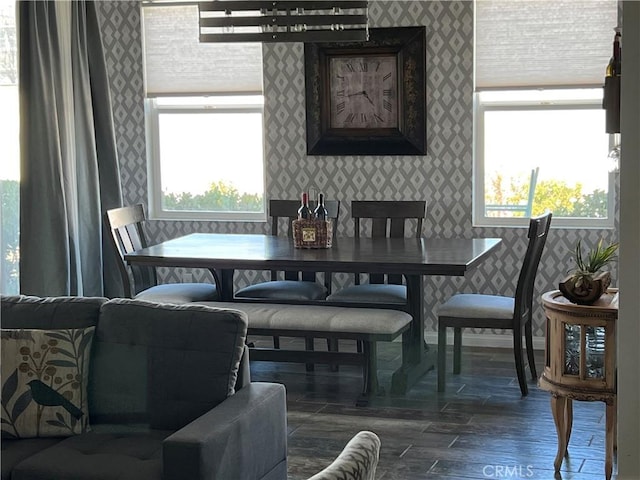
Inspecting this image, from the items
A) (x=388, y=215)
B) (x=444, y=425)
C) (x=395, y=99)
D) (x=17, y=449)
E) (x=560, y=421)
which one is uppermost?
(x=395, y=99)

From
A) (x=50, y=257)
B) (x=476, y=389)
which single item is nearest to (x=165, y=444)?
(x=476, y=389)

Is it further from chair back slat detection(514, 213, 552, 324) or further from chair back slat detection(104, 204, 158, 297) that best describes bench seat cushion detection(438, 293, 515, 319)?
chair back slat detection(104, 204, 158, 297)

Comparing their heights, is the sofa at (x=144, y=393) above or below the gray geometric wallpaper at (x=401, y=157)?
below

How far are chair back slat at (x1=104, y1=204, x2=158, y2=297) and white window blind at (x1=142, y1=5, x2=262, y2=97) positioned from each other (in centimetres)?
122

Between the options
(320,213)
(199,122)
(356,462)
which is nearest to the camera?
(356,462)

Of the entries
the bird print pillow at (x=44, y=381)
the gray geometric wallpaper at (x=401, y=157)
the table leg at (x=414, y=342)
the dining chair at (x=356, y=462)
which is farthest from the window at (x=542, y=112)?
the dining chair at (x=356, y=462)

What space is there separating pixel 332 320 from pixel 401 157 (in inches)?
72.0

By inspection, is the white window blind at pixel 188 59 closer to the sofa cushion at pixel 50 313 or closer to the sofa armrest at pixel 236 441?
the sofa cushion at pixel 50 313

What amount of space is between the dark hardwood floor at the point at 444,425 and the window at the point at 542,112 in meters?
1.16

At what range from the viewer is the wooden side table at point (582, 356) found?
12.2 feet

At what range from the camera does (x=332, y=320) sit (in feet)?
17.0

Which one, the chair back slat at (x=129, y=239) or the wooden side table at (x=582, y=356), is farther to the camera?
the chair back slat at (x=129, y=239)

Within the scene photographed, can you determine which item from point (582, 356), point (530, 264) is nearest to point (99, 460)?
point (582, 356)

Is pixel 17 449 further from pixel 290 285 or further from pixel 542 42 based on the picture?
pixel 542 42
